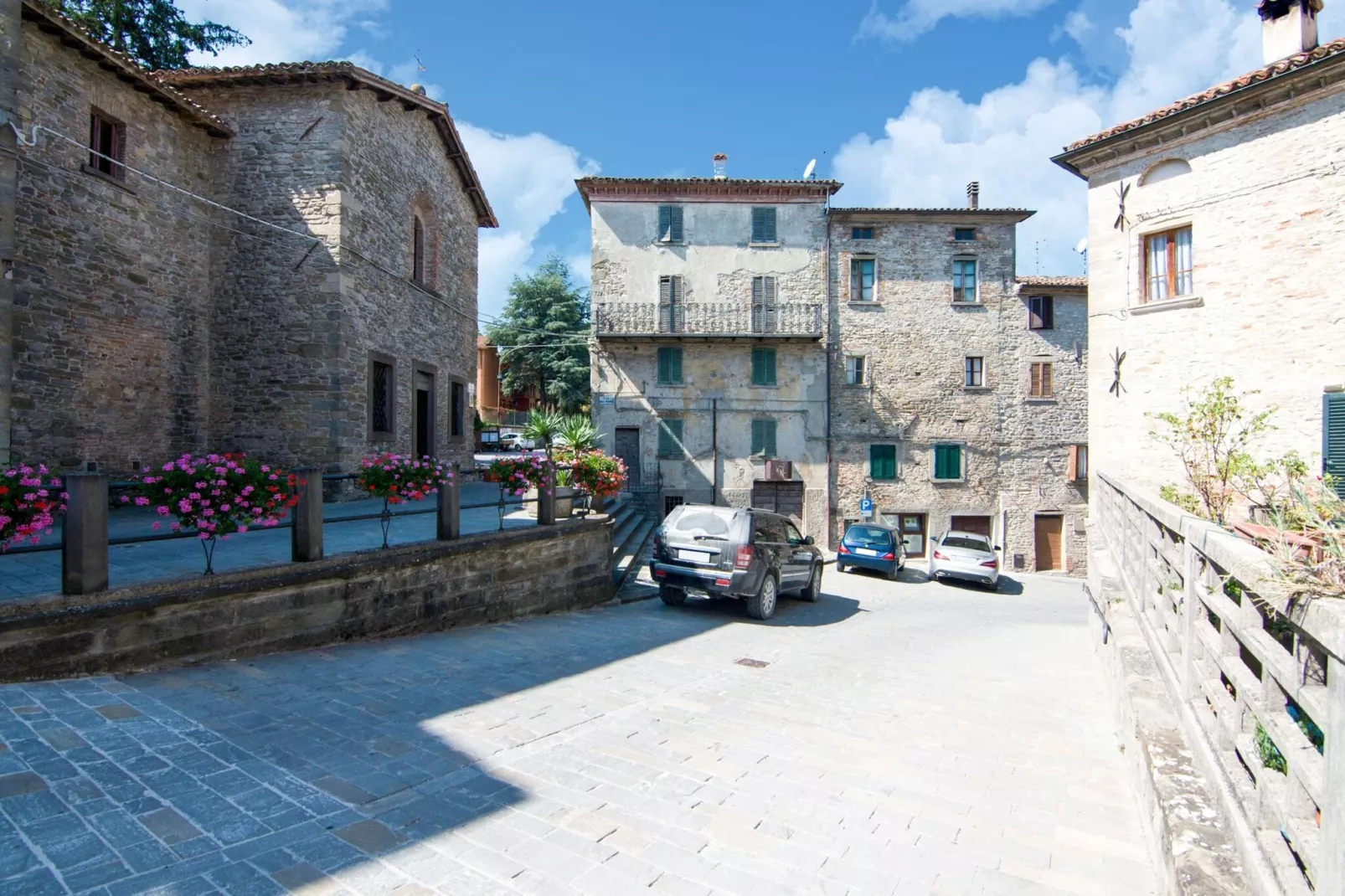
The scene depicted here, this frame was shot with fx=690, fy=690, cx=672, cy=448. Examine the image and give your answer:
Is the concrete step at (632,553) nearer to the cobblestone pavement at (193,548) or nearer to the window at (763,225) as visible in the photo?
the cobblestone pavement at (193,548)

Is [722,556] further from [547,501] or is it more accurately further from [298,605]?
[298,605]

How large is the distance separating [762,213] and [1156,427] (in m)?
14.4

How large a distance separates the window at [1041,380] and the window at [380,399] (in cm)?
2061

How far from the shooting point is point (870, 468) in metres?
23.9

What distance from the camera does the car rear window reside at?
61.2 ft

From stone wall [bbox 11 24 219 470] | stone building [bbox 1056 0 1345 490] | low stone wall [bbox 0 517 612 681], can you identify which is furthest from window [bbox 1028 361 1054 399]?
stone wall [bbox 11 24 219 470]

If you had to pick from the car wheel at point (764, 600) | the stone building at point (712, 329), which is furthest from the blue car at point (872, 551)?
the car wheel at point (764, 600)

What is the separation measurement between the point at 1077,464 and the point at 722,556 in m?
19.2

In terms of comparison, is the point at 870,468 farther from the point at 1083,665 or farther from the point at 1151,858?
the point at 1151,858

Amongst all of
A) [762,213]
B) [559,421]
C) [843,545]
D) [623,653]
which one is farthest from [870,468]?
[623,653]

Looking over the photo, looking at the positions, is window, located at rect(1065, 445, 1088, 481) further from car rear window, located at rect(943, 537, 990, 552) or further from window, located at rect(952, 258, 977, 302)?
car rear window, located at rect(943, 537, 990, 552)

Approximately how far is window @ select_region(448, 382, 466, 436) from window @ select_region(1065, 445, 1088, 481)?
20200 mm

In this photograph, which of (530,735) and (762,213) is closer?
(530,735)

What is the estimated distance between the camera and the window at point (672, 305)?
23.4 metres
